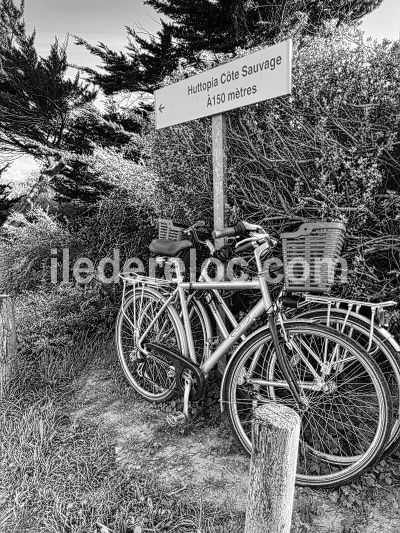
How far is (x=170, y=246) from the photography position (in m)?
2.63

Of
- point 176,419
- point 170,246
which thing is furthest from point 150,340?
point 170,246

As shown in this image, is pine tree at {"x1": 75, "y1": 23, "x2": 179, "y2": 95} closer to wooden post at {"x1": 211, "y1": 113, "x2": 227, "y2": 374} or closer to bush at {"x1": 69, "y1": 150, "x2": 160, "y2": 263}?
bush at {"x1": 69, "y1": 150, "x2": 160, "y2": 263}

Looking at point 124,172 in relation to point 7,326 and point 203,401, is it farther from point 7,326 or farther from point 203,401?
point 203,401

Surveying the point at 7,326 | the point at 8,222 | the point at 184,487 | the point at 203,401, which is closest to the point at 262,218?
the point at 203,401

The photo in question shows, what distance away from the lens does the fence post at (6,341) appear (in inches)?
126

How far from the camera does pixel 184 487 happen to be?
7.22ft

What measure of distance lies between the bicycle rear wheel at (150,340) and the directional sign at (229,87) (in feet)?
4.16

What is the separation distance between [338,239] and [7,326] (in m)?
2.62

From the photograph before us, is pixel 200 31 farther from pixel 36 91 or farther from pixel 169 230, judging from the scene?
Result: pixel 169 230

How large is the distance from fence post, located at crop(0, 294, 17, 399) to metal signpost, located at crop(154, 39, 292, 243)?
5.94ft

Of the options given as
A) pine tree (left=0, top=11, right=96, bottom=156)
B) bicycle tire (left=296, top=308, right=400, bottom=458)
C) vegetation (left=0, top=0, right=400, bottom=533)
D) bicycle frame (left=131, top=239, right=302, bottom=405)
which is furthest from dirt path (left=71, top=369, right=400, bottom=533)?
pine tree (left=0, top=11, right=96, bottom=156)

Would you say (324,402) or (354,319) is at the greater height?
(354,319)

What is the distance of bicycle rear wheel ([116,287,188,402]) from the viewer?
9.19 feet

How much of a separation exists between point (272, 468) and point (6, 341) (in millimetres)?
2579
